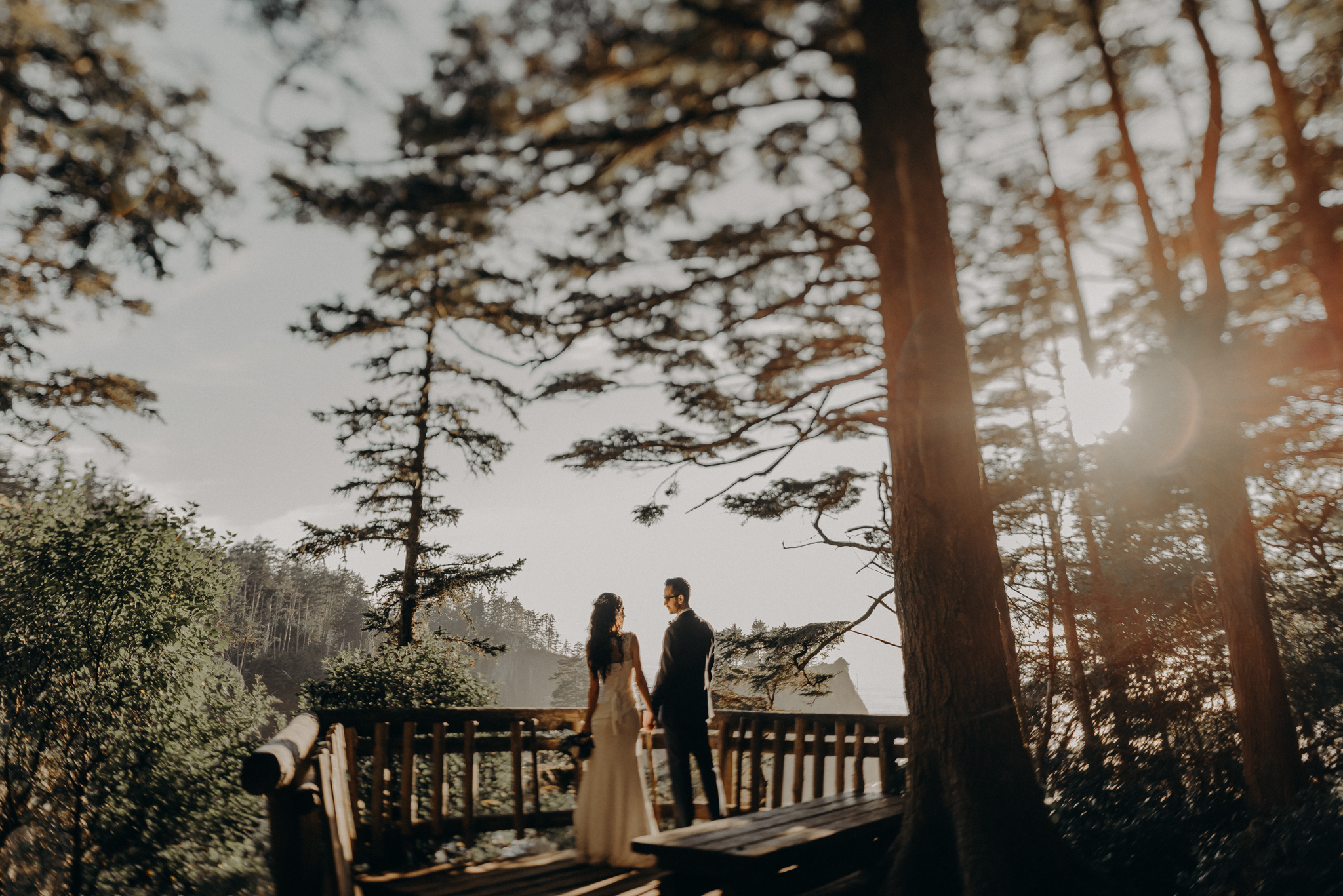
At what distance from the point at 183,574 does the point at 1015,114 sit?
1713cm

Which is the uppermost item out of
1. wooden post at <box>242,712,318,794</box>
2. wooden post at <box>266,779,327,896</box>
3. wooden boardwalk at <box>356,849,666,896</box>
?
wooden post at <box>242,712,318,794</box>

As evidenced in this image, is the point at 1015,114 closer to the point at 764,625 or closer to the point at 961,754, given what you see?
the point at 961,754

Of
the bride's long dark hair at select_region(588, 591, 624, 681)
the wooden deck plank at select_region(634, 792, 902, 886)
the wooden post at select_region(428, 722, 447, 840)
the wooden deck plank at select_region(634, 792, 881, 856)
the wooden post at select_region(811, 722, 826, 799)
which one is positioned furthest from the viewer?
the wooden post at select_region(811, 722, 826, 799)

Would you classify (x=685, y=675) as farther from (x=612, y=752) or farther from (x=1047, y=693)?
(x=1047, y=693)

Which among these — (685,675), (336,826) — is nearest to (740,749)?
(685,675)

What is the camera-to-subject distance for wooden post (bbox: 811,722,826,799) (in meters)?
5.99

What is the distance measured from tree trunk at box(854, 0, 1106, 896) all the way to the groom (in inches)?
71.3

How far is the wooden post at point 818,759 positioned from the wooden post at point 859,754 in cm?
25

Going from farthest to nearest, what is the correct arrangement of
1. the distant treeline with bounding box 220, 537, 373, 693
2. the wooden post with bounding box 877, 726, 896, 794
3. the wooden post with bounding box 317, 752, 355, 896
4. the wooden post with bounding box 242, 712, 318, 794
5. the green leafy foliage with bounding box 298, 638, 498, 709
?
1. the distant treeline with bounding box 220, 537, 373, 693
2. the green leafy foliage with bounding box 298, 638, 498, 709
3. the wooden post with bounding box 877, 726, 896, 794
4. the wooden post with bounding box 317, 752, 355, 896
5. the wooden post with bounding box 242, 712, 318, 794

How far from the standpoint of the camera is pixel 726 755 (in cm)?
644

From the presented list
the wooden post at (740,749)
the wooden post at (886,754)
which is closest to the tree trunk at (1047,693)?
the wooden post at (886,754)

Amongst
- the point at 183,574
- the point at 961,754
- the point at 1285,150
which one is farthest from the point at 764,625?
the point at 183,574

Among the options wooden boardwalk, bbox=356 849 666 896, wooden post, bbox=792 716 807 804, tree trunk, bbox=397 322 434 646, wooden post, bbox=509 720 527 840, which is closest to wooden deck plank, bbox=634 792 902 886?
wooden boardwalk, bbox=356 849 666 896

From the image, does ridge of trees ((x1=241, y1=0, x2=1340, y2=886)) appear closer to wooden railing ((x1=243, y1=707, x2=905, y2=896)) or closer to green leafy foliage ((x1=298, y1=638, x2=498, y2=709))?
wooden railing ((x1=243, y1=707, x2=905, y2=896))
